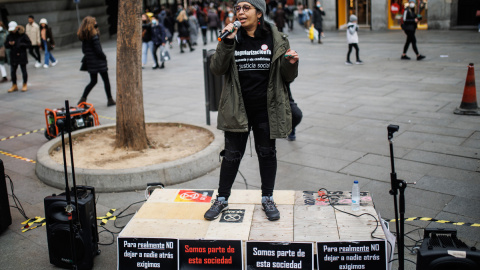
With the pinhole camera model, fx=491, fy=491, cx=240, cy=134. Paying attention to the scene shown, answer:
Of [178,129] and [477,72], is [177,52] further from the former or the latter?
[178,129]

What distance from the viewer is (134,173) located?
5.61 meters

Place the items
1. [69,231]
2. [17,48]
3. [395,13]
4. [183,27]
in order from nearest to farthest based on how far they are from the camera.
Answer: [69,231] → [17,48] → [183,27] → [395,13]

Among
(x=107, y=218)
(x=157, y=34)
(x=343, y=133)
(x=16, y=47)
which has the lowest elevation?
(x=107, y=218)

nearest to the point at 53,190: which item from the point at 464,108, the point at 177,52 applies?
the point at 464,108

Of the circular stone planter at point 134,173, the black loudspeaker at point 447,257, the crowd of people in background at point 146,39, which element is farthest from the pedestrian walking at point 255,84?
the crowd of people in background at point 146,39

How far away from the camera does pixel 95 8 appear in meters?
27.0

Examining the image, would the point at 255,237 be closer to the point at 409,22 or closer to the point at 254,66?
the point at 254,66

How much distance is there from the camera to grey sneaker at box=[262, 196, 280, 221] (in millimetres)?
4000

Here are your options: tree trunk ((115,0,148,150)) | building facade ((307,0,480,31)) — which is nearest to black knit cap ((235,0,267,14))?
tree trunk ((115,0,148,150))

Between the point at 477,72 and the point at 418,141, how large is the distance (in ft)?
19.0

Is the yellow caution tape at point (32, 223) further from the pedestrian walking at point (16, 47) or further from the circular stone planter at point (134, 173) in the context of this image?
the pedestrian walking at point (16, 47)

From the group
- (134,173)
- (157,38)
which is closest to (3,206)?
(134,173)

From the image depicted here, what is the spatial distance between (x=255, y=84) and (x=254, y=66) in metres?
0.15

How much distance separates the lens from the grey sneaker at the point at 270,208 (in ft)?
13.1
